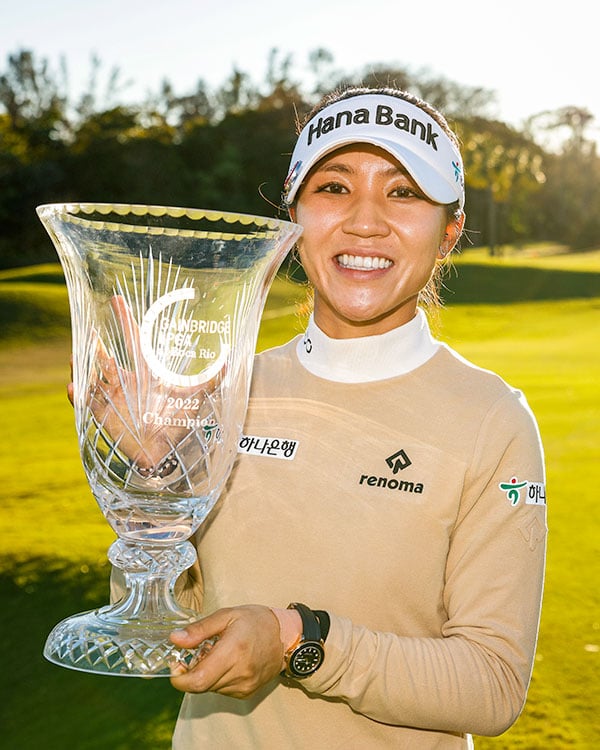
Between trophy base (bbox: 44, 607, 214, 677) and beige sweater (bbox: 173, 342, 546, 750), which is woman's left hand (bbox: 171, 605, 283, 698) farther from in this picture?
beige sweater (bbox: 173, 342, 546, 750)

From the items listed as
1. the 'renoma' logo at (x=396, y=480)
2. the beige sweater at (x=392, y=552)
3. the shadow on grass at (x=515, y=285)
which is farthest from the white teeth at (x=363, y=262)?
the shadow on grass at (x=515, y=285)

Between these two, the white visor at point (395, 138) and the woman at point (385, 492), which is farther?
the white visor at point (395, 138)

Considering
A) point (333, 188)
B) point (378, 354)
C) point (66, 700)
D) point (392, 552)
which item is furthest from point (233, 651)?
point (66, 700)

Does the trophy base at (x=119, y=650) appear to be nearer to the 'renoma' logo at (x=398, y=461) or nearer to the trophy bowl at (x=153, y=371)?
the trophy bowl at (x=153, y=371)

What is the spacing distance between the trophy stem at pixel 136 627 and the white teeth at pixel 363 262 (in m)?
0.73

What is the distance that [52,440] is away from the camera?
11.0m

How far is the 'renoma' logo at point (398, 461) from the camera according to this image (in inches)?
78.4

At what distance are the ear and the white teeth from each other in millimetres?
176

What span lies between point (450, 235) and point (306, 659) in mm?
1007

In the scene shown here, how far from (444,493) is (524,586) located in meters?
0.23

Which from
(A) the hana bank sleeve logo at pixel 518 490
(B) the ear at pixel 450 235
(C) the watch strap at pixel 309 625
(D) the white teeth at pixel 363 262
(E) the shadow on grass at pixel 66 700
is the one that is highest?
(B) the ear at pixel 450 235

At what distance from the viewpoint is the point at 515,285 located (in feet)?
111

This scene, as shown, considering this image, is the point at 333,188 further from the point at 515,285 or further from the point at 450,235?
the point at 515,285

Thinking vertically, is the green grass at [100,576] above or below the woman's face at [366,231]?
below
